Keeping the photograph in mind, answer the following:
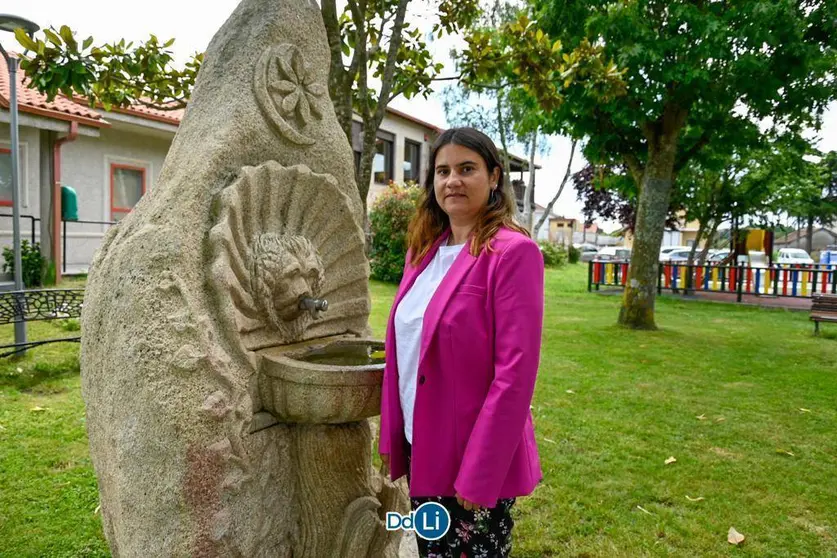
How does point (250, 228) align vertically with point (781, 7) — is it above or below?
below

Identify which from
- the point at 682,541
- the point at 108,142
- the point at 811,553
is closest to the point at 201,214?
the point at 682,541

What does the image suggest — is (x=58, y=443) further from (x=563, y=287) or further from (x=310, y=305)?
(x=563, y=287)

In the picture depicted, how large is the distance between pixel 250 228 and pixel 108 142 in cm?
1040

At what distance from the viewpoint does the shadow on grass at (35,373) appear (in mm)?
5215

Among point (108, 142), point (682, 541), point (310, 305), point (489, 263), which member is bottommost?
point (682, 541)

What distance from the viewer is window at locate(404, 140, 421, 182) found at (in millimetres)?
20734

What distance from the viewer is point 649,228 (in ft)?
Answer: 28.7

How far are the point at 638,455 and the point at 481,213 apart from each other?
307 cm

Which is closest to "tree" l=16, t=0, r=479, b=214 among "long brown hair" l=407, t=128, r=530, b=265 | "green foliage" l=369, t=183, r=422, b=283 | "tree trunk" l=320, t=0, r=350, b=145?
"tree trunk" l=320, t=0, r=350, b=145

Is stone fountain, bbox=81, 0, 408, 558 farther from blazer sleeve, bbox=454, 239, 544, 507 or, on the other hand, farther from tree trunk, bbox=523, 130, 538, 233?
tree trunk, bbox=523, 130, 538, 233

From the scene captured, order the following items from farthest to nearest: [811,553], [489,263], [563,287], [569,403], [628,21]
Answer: [563,287] < [628,21] < [569,403] < [811,553] < [489,263]

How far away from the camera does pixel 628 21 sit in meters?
7.52

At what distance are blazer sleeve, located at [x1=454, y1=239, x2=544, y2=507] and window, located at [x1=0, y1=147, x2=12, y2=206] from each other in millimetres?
10130

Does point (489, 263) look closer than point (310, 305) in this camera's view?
Yes
